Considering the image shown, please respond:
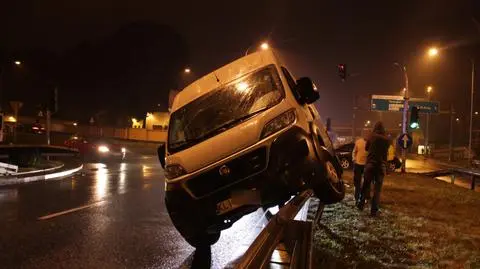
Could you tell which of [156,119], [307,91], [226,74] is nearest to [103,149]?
[226,74]

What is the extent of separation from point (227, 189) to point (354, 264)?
1844 millimetres

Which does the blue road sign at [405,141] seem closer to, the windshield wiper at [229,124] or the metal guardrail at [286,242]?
the windshield wiper at [229,124]

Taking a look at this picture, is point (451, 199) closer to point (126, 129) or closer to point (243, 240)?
point (243, 240)

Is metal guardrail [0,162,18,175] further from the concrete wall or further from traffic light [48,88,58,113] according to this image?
the concrete wall

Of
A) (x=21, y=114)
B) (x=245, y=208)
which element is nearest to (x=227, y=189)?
(x=245, y=208)

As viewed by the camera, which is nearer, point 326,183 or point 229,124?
point 229,124

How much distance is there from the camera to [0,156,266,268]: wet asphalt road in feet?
20.6

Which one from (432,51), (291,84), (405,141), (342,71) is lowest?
(405,141)

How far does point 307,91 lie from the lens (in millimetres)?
6844

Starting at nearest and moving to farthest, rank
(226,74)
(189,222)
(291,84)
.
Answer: (189,222) → (291,84) → (226,74)

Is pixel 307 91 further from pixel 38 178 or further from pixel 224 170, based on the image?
pixel 38 178

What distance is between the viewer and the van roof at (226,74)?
6.96m

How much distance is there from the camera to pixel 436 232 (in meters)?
8.07

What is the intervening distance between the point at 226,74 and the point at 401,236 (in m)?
3.82
